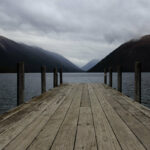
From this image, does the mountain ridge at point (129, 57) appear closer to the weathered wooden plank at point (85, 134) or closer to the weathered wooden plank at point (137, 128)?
the weathered wooden plank at point (137, 128)

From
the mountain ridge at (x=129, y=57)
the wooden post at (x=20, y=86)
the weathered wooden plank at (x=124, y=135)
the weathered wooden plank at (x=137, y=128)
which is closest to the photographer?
the weathered wooden plank at (x=124, y=135)

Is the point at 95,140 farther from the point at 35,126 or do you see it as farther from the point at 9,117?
the point at 9,117

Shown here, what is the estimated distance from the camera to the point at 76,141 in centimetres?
224

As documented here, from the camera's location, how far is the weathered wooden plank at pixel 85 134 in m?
2.09

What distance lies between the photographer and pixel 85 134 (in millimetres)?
2465

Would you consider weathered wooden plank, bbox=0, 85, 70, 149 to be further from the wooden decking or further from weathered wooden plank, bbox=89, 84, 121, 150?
weathered wooden plank, bbox=89, 84, 121, 150

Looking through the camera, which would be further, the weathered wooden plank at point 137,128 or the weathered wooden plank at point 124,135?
the weathered wooden plank at point 137,128

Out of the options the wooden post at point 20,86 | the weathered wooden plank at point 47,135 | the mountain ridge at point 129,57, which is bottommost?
the weathered wooden plank at point 47,135

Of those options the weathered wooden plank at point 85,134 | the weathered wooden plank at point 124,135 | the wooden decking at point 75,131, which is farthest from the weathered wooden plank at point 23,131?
the weathered wooden plank at point 124,135

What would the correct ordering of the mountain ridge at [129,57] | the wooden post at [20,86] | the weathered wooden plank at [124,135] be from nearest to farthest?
the weathered wooden plank at [124,135] < the wooden post at [20,86] < the mountain ridge at [129,57]

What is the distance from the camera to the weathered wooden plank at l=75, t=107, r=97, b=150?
209 cm

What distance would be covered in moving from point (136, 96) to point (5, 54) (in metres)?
215

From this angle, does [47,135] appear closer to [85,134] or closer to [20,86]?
[85,134]

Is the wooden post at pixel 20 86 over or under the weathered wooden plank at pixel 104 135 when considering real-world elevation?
over
